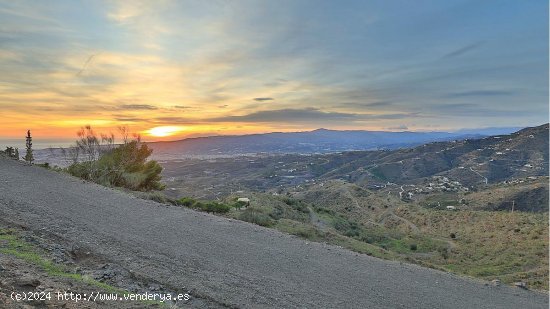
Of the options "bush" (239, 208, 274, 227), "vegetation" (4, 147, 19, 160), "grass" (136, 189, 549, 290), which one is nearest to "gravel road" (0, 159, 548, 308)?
"bush" (239, 208, 274, 227)

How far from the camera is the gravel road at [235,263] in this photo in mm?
7961

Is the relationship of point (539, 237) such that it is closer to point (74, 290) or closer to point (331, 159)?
point (74, 290)

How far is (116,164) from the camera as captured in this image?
25688mm

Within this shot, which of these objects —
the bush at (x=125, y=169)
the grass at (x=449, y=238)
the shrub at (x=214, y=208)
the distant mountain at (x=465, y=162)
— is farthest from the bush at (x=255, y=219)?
the distant mountain at (x=465, y=162)

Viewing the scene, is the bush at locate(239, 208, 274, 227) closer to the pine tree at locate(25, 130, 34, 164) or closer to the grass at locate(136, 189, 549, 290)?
the grass at locate(136, 189, 549, 290)

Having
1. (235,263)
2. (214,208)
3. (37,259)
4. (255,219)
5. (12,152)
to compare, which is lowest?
(255,219)

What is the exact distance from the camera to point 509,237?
32.7m

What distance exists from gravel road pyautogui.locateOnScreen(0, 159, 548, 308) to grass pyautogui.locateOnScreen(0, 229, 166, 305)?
1051 mm

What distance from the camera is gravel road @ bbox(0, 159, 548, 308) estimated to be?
796cm

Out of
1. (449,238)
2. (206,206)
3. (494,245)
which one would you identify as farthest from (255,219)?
(449,238)

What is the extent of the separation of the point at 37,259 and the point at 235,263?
4340mm

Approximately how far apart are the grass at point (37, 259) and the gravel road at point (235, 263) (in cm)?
105

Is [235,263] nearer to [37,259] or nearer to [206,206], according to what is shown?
[37,259]

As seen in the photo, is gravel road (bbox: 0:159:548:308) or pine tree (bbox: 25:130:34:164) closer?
gravel road (bbox: 0:159:548:308)
